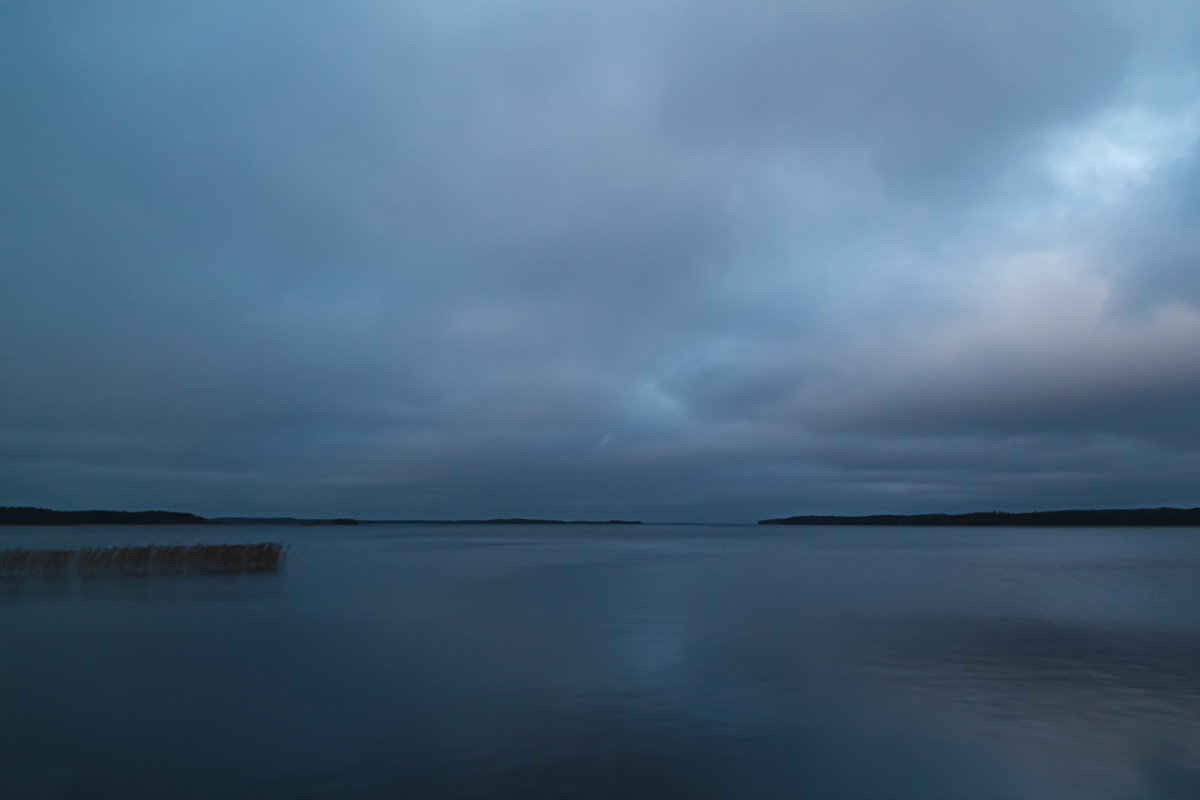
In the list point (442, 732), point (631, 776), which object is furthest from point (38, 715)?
point (631, 776)

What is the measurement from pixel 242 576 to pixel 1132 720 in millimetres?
33672

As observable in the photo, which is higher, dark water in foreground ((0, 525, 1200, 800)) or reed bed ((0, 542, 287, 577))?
reed bed ((0, 542, 287, 577))

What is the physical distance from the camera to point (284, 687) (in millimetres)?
13375

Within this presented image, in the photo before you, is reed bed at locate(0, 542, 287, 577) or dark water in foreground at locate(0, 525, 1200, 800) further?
reed bed at locate(0, 542, 287, 577)

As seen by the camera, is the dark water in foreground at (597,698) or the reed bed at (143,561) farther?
the reed bed at (143,561)

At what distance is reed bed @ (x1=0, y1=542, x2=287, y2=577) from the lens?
1361 inches

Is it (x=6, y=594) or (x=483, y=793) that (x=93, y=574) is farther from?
(x=483, y=793)

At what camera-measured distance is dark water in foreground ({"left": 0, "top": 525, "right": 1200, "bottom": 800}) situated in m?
8.91

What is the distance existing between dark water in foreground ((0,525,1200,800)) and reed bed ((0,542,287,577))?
29.7 feet

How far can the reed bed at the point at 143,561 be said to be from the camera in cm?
3456

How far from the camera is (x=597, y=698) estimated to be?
494 inches

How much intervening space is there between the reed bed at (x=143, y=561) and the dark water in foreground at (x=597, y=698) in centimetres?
906

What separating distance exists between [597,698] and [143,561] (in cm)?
3360

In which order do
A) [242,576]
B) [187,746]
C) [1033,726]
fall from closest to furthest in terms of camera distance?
1. [187,746]
2. [1033,726]
3. [242,576]
